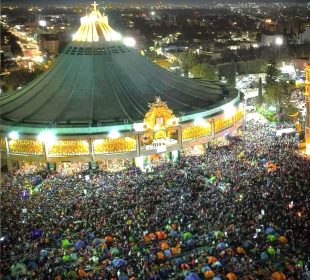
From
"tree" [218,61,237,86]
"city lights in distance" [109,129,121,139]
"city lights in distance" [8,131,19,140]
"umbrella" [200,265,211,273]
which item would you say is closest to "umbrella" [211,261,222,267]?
"umbrella" [200,265,211,273]

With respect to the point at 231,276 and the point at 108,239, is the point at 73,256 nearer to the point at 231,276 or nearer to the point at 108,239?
the point at 108,239

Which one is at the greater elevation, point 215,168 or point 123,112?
point 123,112

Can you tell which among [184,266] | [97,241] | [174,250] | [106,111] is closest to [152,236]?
[174,250]

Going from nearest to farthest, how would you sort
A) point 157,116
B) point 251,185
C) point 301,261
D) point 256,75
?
point 301,261, point 251,185, point 157,116, point 256,75

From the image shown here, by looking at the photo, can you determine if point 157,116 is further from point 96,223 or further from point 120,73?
point 96,223

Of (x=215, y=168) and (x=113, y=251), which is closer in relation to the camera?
(x=113, y=251)

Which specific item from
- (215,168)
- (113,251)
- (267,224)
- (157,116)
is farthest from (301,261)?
(157,116)

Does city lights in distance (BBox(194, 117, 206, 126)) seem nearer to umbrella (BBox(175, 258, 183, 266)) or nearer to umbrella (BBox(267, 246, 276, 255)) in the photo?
umbrella (BBox(267, 246, 276, 255))
